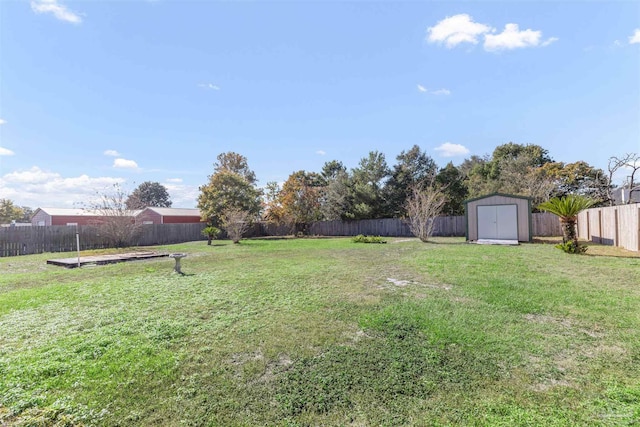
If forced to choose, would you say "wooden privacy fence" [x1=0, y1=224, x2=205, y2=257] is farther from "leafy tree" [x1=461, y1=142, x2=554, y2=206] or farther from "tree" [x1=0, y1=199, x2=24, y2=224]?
"tree" [x1=0, y1=199, x2=24, y2=224]

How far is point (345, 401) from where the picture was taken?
2.23 meters

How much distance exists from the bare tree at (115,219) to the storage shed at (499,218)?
18.1 meters

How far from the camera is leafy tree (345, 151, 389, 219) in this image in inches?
945

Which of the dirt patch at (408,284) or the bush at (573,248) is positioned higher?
the bush at (573,248)

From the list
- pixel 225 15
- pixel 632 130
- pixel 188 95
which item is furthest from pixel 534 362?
pixel 632 130

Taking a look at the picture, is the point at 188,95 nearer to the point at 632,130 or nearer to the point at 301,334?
the point at 301,334

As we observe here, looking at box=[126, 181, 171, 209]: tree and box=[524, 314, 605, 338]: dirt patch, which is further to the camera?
box=[126, 181, 171, 209]: tree

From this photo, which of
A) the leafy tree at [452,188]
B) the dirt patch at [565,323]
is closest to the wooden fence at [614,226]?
the dirt patch at [565,323]

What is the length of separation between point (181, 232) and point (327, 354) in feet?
68.3

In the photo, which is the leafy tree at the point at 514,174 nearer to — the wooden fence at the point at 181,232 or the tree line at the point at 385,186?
the tree line at the point at 385,186

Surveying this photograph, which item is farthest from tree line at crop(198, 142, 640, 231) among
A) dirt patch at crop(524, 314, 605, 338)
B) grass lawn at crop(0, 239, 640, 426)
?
dirt patch at crop(524, 314, 605, 338)

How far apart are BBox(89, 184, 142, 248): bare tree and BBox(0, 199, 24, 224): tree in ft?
95.4

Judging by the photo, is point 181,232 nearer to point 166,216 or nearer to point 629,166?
point 166,216

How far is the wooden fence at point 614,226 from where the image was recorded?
29.5ft
